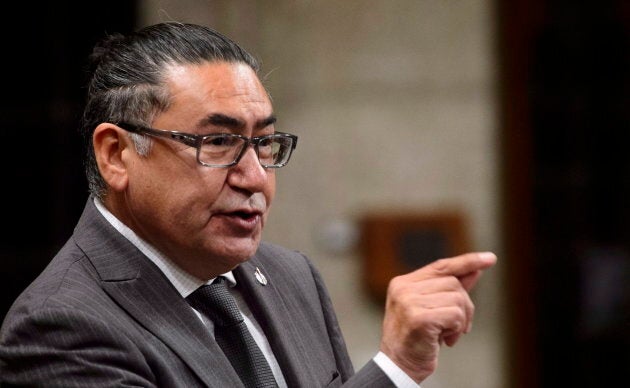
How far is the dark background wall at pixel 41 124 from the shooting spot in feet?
14.9

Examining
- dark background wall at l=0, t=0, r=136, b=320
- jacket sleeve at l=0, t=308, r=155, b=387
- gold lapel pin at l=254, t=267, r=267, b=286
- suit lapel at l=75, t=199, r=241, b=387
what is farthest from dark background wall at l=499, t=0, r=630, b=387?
jacket sleeve at l=0, t=308, r=155, b=387

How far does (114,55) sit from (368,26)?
2602mm

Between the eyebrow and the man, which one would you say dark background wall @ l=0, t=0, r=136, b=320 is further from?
the eyebrow

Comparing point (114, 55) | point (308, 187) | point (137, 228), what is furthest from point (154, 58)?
point (308, 187)

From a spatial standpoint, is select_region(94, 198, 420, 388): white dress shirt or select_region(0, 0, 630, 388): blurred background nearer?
select_region(94, 198, 420, 388): white dress shirt

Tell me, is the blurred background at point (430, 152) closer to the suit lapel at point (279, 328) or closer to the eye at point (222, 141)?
the suit lapel at point (279, 328)

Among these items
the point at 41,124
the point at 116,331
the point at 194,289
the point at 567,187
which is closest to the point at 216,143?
the point at 194,289

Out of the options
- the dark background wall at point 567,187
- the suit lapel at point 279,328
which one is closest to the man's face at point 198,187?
the suit lapel at point 279,328

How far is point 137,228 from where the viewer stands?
2145mm

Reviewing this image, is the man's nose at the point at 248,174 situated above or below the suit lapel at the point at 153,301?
above

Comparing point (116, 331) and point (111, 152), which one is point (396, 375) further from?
point (111, 152)

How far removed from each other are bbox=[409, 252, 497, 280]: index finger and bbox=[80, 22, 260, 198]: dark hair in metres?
0.56

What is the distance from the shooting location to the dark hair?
2.13 meters

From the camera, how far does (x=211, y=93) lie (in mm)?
2105
